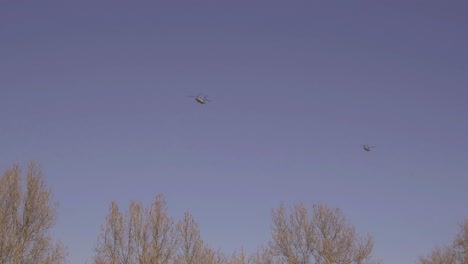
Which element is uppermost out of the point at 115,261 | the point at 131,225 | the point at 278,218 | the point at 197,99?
the point at 197,99

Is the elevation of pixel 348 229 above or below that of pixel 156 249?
above

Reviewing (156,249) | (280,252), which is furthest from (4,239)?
(280,252)

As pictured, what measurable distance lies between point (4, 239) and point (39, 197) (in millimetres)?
3374

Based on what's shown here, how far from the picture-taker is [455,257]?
42.0 metres

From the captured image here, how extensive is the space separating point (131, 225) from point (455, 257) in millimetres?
31174

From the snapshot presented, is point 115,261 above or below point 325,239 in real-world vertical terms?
below

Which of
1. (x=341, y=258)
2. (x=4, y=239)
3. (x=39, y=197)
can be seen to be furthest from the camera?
(x=341, y=258)

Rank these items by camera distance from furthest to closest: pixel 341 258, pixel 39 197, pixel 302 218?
pixel 302 218
pixel 341 258
pixel 39 197

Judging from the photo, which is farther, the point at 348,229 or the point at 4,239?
the point at 348,229

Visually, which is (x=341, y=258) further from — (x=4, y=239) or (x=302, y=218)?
(x=4, y=239)

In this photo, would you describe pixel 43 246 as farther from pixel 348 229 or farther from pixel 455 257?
pixel 455 257

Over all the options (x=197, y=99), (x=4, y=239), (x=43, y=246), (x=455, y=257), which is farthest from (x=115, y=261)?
(x=455, y=257)

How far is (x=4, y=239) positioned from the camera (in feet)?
86.2

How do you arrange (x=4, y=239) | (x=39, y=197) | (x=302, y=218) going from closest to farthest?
(x=4, y=239) < (x=39, y=197) < (x=302, y=218)
